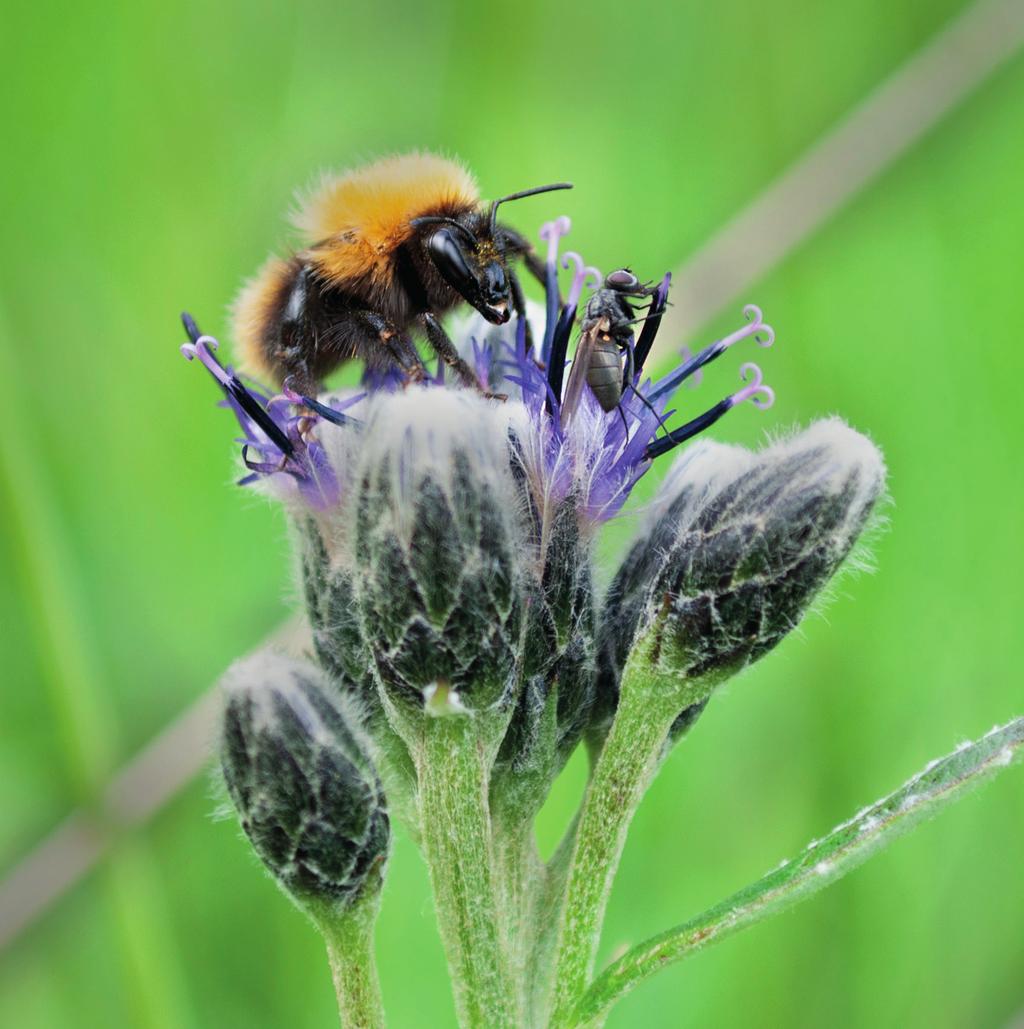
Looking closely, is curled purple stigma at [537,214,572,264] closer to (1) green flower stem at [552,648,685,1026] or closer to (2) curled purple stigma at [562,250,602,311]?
(2) curled purple stigma at [562,250,602,311]

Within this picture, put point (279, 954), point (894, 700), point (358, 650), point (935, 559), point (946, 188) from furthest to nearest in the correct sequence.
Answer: point (946, 188), point (935, 559), point (894, 700), point (279, 954), point (358, 650)

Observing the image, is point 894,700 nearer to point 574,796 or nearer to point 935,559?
point 935,559

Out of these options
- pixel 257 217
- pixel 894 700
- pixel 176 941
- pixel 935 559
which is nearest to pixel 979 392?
pixel 935 559

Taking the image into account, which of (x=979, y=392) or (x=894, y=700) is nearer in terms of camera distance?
(x=894, y=700)

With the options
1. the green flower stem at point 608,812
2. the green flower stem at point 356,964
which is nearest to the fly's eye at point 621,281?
the green flower stem at point 608,812

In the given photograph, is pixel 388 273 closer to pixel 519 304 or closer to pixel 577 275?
pixel 519 304

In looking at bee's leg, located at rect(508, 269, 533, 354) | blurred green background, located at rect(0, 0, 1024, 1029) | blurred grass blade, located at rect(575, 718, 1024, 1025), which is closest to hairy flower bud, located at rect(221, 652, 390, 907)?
blurred grass blade, located at rect(575, 718, 1024, 1025)

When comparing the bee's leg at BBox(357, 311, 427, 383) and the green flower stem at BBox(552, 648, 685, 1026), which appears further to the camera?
the bee's leg at BBox(357, 311, 427, 383)
